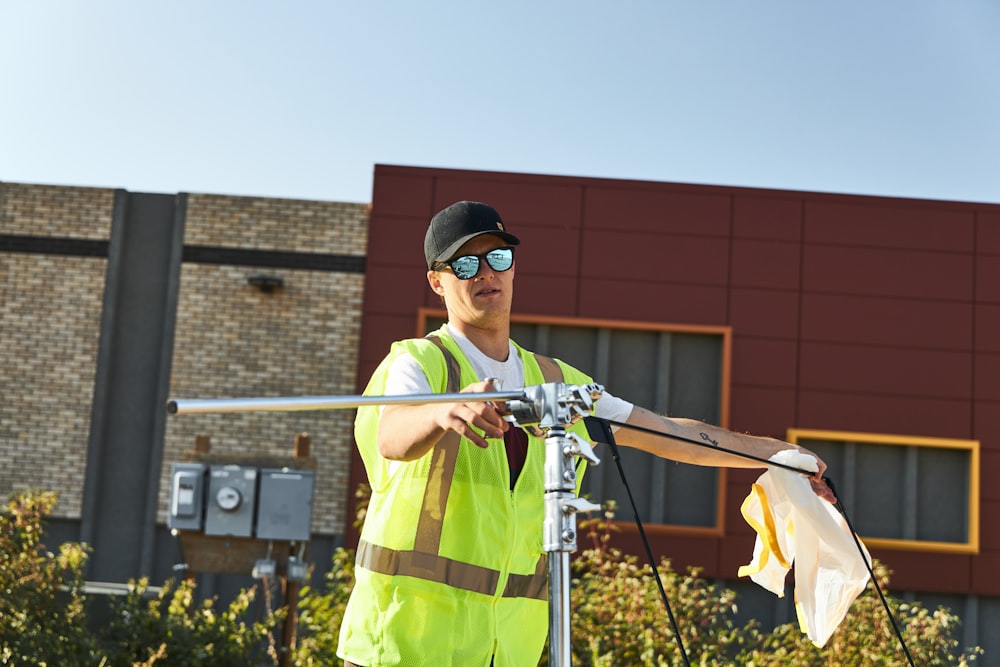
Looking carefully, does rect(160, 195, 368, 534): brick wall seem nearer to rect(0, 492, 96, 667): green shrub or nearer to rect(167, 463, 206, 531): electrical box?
rect(167, 463, 206, 531): electrical box

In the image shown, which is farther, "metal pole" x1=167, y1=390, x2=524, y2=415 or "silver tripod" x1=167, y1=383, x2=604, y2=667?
"silver tripod" x1=167, y1=383, x2=604, y2=667

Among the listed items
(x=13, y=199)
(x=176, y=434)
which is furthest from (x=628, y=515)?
(x=13, y=199)

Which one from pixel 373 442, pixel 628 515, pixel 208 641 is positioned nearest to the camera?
pixel 373 442

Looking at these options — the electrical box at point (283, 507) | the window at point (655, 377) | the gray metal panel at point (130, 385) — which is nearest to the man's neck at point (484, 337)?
the electrical box at point (283, 507)

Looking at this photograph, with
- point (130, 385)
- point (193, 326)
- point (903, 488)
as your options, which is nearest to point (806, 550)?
point (903, 488)

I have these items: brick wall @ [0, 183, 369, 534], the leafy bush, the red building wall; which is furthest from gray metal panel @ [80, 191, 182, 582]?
the leafy bush

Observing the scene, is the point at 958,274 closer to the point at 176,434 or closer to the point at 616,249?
the point at 616,249

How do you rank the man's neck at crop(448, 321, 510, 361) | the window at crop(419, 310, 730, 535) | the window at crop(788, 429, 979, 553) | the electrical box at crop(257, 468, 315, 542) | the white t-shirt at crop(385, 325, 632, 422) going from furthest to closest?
the window at crop(788, 429, 979, 553) < the window at crop(419, 310, 730, 535) < the electrical box at crop(257, 468, 315, 542) < the man's neck at crop(448, 321, 510, 361) < the white t-shirt at crop(385, 325, 632, 422)

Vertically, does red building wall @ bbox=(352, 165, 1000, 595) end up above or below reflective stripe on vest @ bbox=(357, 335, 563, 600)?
above

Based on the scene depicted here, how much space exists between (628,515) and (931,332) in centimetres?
453

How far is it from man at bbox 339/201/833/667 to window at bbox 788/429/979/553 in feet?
42.6

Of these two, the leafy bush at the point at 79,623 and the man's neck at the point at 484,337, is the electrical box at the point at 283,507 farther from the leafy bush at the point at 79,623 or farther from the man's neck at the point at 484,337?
the man's neck at the point at 484,337

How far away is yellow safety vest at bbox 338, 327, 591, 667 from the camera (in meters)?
2.83

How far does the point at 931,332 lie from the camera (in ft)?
51.9
